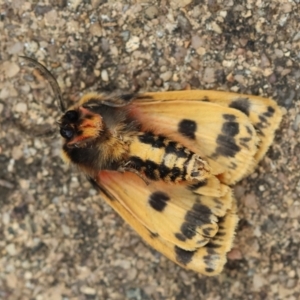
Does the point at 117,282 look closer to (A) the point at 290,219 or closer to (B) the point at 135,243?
(B) the point at 135,243

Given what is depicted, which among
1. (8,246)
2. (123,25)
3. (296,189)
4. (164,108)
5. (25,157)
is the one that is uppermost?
(123,25)

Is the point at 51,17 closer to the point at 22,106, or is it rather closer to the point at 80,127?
the point at 22,106

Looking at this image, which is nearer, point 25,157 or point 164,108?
point 164,108

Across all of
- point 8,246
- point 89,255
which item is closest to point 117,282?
point 89,255

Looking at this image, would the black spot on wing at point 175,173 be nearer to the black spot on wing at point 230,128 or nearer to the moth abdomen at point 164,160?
the moth abdomen at point 164,160

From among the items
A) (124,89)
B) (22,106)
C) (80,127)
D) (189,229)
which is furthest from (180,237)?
(22,106)

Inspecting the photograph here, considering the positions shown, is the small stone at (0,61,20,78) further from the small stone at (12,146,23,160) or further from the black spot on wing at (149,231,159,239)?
the black spot on wing at (149,231,159,239)

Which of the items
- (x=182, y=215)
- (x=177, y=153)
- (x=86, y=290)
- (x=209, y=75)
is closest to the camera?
(x=177, y=153)
